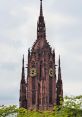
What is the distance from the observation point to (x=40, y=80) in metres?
181

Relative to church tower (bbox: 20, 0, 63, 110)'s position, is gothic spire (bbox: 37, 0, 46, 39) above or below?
above

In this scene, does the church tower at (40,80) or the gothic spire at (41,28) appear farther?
the gothic spire at (41,28)

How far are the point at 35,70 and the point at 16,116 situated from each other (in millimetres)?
97871

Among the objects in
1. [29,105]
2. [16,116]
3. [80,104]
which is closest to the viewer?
[80,104]

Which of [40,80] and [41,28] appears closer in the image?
[40,80]

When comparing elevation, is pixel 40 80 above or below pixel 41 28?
below

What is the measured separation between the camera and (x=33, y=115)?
86125 millimetres

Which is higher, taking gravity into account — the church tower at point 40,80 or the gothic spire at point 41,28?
the gothic spire at point 41,28

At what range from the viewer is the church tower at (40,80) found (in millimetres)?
180125

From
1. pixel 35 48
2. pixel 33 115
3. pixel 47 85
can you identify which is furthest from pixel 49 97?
pixel 33 115

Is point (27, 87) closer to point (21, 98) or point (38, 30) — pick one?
point (21, 98)

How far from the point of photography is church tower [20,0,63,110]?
180 metres

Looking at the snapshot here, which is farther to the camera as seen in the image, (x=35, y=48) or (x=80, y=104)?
(x=35, y=48)

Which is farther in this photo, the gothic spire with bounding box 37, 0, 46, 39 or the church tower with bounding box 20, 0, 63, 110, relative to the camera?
the gothic spire with bounding box 37, 0, 46, 39
